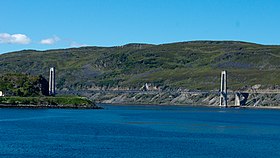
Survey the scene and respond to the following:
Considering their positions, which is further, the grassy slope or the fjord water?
the grassy slope

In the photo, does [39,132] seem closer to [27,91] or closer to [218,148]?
[218,148]

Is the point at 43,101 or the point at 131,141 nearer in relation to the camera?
the point at 131,141

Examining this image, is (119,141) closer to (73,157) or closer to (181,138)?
(181,138)

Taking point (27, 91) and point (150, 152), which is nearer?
point (150, 152)

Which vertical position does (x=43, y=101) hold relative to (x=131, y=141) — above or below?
above

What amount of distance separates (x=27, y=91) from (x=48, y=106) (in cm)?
960

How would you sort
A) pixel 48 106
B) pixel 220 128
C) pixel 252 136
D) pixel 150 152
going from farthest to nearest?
pixel 48 106 → pixel 220 128 → pixel 252 136 → pixel 150 152

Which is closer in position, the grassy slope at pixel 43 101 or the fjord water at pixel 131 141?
the fjord water at pixel 131 141

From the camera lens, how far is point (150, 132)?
82.0 meters

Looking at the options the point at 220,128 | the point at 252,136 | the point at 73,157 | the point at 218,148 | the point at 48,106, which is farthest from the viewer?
the point at 48,106

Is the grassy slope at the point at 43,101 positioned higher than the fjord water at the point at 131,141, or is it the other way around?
the grassy slope at the point at 43,101

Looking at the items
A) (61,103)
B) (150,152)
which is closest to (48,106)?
(61,103)

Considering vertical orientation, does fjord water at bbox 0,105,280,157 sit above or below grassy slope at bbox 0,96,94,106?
below

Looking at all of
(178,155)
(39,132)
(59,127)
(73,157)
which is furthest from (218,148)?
(59,127)
